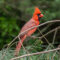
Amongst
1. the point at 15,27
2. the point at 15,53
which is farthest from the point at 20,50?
the point at 15,27

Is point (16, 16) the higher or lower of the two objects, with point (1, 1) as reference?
lower

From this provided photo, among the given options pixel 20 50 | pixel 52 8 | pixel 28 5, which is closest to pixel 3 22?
pixel 28 5

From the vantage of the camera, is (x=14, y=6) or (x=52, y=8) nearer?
(x=52, y=8)

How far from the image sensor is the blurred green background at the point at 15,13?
11.9ft

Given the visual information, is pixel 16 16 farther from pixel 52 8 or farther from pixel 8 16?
pixel 52 8

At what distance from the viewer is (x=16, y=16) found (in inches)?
155

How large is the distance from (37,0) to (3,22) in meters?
0.65

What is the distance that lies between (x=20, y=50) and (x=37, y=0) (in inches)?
81.6

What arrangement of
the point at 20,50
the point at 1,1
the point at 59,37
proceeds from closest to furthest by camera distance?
the point at 20,50, the point at 59,37, the point at 1,1

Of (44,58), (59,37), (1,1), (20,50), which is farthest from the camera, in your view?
(1,1)

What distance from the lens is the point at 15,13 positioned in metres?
4.09

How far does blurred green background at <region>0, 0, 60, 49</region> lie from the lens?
143 inches

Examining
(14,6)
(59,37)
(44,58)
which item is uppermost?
(14,6)

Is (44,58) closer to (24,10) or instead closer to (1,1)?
(24,10)
